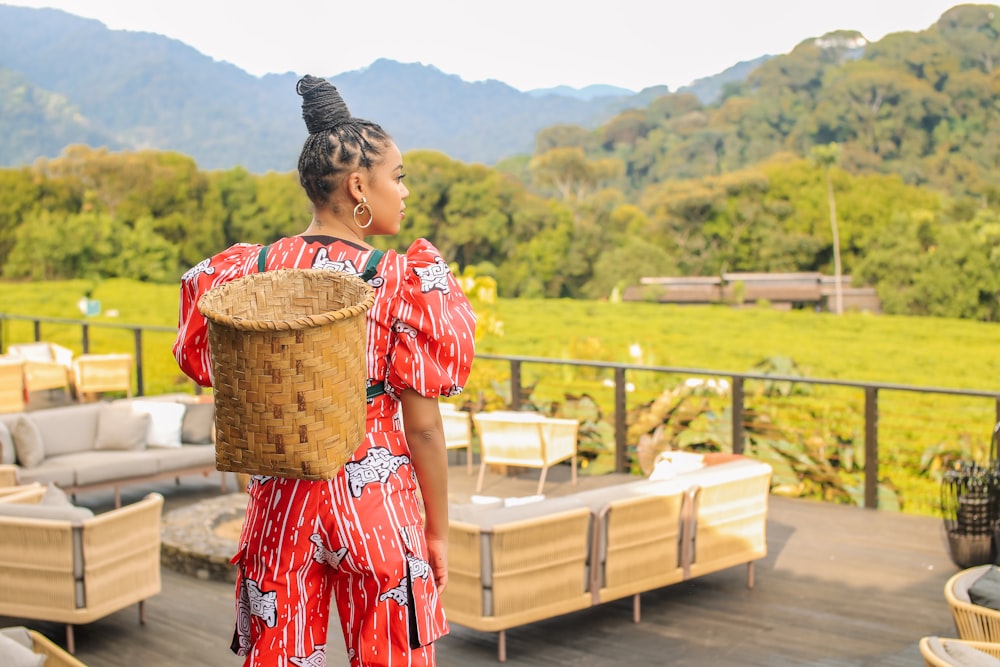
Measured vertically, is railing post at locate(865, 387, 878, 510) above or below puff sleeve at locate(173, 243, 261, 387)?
below

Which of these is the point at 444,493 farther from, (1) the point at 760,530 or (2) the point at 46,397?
(2) the point at 46,397

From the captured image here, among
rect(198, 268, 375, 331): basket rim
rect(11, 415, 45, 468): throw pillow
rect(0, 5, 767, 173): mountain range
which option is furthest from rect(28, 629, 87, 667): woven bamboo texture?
rect(0, 5, 767, 173): mountain range

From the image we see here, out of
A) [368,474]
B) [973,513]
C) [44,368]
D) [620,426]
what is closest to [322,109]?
[368,474]

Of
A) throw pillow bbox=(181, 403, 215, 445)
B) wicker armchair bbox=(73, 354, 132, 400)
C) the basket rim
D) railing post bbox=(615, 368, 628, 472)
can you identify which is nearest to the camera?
the basket rim

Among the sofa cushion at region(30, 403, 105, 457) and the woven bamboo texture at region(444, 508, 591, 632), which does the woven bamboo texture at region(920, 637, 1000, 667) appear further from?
the sofa cushion at region(30, 403, 105, 457)

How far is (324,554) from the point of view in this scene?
1.49 m

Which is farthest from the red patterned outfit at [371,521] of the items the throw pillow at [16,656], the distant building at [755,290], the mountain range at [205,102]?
the mountain range at [205,102]

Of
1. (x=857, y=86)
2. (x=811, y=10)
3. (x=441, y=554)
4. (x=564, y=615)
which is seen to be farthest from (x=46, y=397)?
(x=811, y=10)

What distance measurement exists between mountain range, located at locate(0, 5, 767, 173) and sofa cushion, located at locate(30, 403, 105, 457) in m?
73.3

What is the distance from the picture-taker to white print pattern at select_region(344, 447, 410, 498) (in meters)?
1.48

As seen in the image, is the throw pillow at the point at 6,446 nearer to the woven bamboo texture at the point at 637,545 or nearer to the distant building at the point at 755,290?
the woven bamboo texture at the point at 637,545

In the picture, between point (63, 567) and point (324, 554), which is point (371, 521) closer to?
point (324, 554)

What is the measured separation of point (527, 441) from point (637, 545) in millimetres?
2424

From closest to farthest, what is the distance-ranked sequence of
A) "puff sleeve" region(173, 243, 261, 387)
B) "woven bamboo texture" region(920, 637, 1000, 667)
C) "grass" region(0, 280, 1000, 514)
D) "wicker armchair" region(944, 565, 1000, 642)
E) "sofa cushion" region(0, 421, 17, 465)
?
1. "puff sleeve" region(173, 243, 261, 387)
2. "woven bamboo texture" region(920, 637, 1000, 667)
3. "wicker armchair" region(944, 565, 1000, 642)
4. "sofa cushion" region(0, 421, 17, 465)
5. "grass" region(0, 280, 1000, 514)
